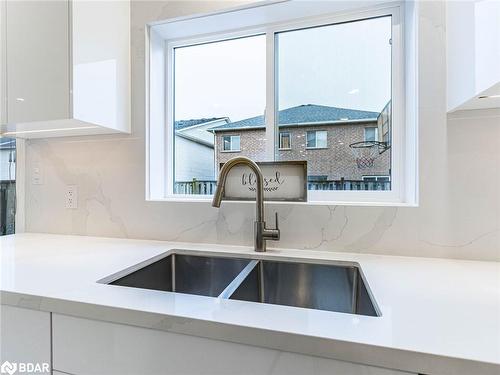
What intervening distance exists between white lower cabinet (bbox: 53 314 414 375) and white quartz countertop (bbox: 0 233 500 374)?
0.02 metres

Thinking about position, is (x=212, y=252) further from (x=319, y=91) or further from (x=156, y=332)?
(x=319, y=91)

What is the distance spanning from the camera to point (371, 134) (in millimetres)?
1273

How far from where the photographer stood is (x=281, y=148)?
1374 mm

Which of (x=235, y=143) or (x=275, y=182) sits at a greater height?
(x=235, y=143)

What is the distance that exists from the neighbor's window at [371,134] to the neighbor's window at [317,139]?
0.17 meters

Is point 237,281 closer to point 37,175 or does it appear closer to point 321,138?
point 321,138

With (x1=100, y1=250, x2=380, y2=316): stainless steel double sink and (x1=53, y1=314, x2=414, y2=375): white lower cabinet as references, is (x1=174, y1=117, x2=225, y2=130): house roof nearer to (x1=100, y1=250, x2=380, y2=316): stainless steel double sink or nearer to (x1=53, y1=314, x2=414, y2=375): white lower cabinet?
(x1=100, y1=250, x2=380, y2=316): stainless steel double sink

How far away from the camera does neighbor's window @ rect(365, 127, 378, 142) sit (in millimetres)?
1270

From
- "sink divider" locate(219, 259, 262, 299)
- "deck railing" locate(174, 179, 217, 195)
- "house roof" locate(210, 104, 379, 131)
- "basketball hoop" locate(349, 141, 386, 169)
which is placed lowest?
"sink divider" locate(219, 259, 262, 299)

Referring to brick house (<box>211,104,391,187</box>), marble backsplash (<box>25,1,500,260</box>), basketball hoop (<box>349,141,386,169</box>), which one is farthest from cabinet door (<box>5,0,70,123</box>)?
basketball hoop (<box>349,141,386,169</box>)

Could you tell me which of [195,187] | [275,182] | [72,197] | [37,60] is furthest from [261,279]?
[37,60]

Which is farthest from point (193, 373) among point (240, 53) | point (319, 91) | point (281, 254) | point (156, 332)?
point (240, 53)

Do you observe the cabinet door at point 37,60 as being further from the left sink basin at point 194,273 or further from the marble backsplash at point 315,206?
the left sink basin at point 194,273

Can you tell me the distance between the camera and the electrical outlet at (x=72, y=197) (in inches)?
57.4
